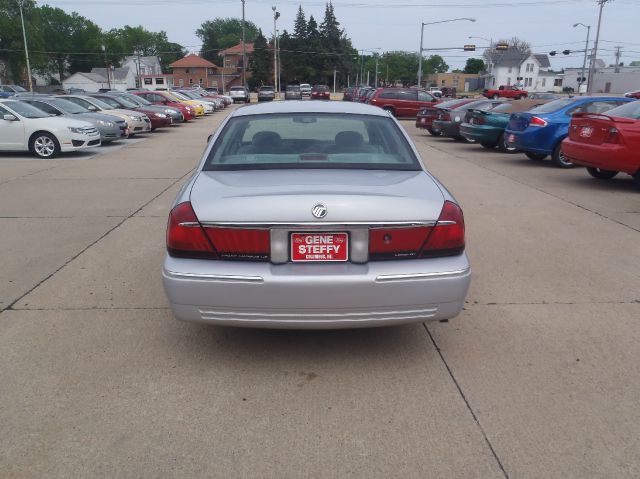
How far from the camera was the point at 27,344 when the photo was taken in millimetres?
3807

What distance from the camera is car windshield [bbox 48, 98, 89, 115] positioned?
54.7ft

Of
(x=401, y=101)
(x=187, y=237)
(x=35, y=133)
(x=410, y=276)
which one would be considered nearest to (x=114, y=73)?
(x=401, y=101)

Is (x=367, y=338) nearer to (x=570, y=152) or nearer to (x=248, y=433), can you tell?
(x=248, y=433)

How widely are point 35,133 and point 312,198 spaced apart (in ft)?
42.0

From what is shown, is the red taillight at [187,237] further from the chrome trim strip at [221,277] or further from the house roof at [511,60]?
the house roof at [511,60]

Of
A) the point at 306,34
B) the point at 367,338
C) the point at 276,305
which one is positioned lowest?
the point at 367,338

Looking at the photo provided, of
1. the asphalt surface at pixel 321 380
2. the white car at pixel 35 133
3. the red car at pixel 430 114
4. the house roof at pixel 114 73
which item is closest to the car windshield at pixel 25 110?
the white car at pixel 35 133

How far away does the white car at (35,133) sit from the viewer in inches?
538

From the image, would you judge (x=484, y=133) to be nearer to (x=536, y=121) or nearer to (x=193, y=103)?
(x=536, y=121)

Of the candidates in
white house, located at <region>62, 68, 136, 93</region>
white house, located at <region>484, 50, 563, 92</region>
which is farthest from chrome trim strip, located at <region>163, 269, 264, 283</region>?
white house, located at <region>484, 50, 563, 92</region>

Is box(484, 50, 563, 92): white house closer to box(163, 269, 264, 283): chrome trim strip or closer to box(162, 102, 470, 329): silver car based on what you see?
box(162, 102, 470, 329): silver car

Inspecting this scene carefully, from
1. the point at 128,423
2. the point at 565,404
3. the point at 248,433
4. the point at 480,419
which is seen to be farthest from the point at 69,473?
the point at 565,404

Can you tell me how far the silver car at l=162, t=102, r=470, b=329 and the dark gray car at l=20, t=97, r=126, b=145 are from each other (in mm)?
14132

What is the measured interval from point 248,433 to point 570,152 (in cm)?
866
